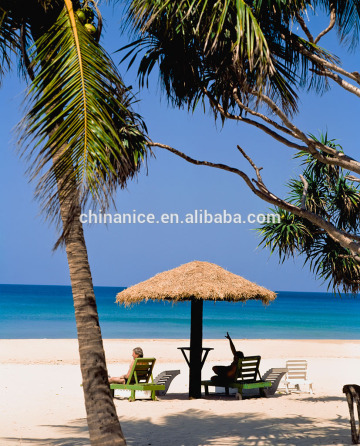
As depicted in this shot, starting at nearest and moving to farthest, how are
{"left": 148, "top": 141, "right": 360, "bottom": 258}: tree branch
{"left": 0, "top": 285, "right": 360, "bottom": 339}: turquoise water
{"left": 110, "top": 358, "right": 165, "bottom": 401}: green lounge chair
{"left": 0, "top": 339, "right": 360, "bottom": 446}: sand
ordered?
{"left": 148, "top": 141, "right": 360, "bottom": 258}: tree branch, {"left": 0, "top": 339, "right": 360, "bottom": 446}: sand, {"left": 110, "top": 358, "right": 165, "bottom": 401}: green lounge chair, {"left": 0, "top": 285, "right": 360, "bottom": 339}: turquoise water

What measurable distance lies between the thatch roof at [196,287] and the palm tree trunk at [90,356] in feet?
17.4

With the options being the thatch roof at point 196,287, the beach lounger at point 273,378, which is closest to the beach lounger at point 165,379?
the thatch roof at point 196,287

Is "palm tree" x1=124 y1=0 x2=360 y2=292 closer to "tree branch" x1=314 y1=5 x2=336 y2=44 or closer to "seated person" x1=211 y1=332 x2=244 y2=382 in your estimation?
"tree branch" x1=314 y1=5 x2=336 y2=44

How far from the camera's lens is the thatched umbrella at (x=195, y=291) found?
1083 cm

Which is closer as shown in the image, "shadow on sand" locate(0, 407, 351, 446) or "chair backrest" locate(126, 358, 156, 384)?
"shadow on sand" locate(0, 407, 351, 446)

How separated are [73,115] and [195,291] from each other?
6260 millimetres

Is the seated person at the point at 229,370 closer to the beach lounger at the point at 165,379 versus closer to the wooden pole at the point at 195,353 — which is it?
the wooden pole at the point at 195,353

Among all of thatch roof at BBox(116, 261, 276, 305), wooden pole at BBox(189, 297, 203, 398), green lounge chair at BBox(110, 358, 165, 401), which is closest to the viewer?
green lounge chair at BBox(110, 358, 165, 401)

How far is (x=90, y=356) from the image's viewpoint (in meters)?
5.43

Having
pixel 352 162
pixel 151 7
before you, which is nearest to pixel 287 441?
pixel 352 162

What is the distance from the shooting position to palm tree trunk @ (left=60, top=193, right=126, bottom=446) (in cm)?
537

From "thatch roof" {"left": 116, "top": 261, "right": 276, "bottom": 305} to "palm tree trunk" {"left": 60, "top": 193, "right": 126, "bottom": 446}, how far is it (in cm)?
532

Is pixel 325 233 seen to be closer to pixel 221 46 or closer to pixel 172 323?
pixel 221 46

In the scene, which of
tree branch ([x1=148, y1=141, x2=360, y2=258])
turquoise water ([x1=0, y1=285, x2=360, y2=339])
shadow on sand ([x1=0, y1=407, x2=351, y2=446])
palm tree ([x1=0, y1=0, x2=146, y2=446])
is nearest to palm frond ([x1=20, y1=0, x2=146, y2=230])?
palm tree ([x1=0, y1=0, x2=146, y2=446])
